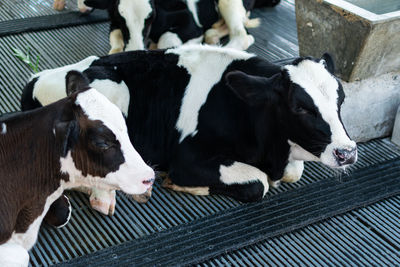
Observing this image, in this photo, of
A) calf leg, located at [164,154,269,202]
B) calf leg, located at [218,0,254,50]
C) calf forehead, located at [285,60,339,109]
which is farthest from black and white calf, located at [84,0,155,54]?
calf forehead, located at [285,60,339,109]

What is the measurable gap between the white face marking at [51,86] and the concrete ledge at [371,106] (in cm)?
192

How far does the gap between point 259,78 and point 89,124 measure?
119cm

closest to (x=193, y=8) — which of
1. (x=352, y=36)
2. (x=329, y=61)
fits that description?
(x=352, y=36)

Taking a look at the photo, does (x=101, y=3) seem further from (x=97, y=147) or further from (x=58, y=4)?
(x=97, y=147)

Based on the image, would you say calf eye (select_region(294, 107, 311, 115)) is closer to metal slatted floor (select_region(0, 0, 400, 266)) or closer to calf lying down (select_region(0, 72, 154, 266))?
metal slatted floor (select_region(0, 0, 400, 266))

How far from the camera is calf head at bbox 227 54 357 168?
11.0 feet

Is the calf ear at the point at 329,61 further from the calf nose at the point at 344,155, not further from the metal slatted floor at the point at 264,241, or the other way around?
the metal slatted floor at the point at 264,241

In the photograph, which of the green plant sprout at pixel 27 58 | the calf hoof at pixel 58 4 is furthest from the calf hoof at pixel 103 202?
the calf hoof at pixel 58 4

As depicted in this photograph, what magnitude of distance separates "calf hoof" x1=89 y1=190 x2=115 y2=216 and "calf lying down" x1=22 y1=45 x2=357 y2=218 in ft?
1.27

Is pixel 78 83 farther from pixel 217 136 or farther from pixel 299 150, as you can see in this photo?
pixel 299 150

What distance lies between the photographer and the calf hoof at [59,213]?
3340mm

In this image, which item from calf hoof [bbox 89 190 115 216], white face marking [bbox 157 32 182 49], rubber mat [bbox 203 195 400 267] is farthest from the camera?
white face marking [bbox 157 32 182 49]

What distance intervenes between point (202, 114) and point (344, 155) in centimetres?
93

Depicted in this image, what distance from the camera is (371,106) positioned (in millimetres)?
4555
